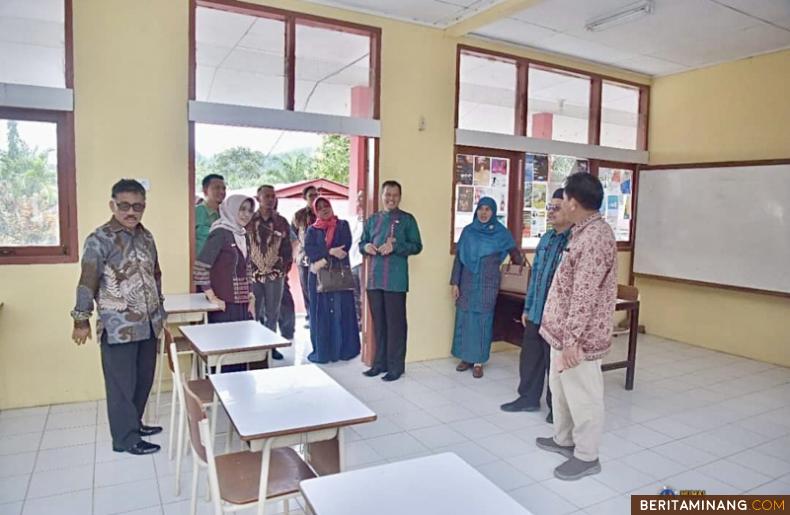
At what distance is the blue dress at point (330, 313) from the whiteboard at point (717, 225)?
365 cm

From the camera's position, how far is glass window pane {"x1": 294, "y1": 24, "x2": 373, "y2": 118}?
4621 mm

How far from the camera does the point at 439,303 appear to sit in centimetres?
541

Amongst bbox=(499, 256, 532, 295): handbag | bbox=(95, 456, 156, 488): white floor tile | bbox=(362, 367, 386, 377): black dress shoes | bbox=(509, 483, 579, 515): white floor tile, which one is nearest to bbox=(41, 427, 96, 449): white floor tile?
bbox=(95, 456, 156, 488): white floor tile

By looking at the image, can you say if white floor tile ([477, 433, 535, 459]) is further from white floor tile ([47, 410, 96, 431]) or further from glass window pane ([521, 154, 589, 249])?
glass window pane ([521, 154, 589, 249])

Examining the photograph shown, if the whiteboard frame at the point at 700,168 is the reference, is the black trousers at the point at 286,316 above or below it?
below

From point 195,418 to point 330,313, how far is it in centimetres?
325

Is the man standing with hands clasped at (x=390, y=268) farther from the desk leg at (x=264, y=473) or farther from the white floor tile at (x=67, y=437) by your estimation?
the desk leg at (x=264, y=473)

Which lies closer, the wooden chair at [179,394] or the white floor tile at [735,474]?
the wooden chair at [179,394]

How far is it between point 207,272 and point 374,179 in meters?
1.74

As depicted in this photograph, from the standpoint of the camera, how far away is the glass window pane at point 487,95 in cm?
541

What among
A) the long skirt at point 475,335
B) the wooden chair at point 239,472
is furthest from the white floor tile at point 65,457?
the long skirt at point 475,335

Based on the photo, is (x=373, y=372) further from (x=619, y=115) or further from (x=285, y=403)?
(x=619, y=115)

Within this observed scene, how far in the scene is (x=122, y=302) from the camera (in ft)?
A: 10.0

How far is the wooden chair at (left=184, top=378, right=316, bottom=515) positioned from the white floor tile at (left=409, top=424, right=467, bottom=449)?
137 cm
